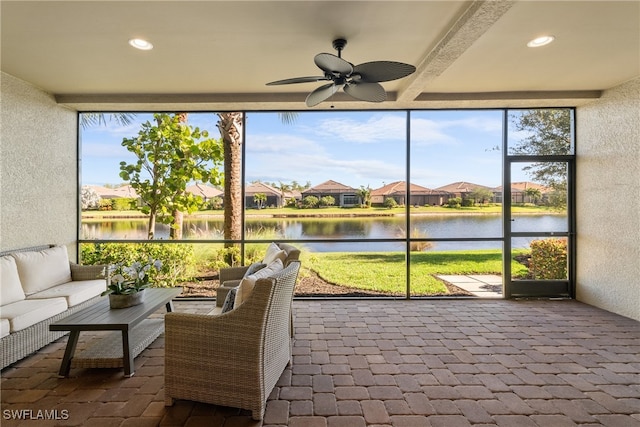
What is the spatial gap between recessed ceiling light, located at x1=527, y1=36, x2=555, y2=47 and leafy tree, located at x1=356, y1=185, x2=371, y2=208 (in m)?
2.67

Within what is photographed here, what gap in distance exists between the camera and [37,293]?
351 centimetres

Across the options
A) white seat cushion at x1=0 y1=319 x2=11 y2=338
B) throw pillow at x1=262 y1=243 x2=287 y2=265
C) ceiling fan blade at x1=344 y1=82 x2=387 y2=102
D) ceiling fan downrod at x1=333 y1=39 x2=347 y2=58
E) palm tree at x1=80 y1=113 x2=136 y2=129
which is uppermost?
ceiling fan downrod at x1=333 y1=39 x2=347 y2=58

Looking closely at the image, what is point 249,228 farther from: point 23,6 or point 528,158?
point 528,158

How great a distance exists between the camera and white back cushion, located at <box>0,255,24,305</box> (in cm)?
314

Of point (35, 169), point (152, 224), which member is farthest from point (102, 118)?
point (152, 224)

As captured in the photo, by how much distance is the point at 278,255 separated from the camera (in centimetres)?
312

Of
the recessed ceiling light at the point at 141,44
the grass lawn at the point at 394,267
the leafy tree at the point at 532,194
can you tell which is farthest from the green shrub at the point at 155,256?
the leafy tree at the point at 532,194

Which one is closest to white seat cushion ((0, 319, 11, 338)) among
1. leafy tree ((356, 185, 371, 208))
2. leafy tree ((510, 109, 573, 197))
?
leafy tree ((356, 185, 371, 208))

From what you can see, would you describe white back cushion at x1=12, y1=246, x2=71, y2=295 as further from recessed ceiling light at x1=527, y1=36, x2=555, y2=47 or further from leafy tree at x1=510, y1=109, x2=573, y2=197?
leafy tree at x1=510, y1=109, x2=573, y2=197

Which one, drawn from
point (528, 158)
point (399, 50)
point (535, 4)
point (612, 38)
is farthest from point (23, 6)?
point (528, 158)

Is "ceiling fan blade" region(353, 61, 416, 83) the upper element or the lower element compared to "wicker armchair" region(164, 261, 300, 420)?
upper

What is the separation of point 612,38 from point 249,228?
4.63 m

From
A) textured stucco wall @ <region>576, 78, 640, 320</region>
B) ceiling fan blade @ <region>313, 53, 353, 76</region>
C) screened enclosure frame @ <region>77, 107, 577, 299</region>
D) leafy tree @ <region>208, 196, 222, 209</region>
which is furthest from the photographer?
leafy tree @ <region>208, 196, 222, 209</region>

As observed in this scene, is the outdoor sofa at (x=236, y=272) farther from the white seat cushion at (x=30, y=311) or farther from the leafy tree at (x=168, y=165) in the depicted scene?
the leafy tree at (x=168, y=165)
